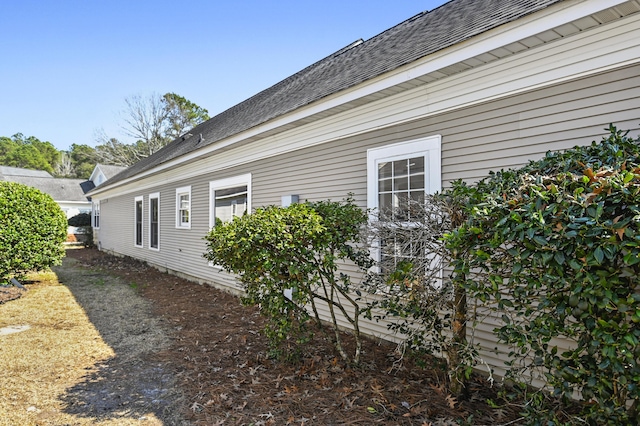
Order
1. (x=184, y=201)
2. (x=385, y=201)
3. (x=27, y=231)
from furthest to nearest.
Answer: (x=184, y=201) → (x=27, y=231) → (x=385, y=201)

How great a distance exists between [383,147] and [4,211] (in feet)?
30.1

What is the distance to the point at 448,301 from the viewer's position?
318cm

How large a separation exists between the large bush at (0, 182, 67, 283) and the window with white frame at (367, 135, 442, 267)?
350 inches

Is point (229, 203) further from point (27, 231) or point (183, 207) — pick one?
point (27, 231)

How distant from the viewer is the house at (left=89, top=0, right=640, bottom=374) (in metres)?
3.16

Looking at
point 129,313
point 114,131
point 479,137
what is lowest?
point 129,313

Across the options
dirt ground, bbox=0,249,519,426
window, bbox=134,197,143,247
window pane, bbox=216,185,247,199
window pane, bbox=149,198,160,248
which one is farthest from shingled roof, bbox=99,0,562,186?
window, bbox=134,197,143,247

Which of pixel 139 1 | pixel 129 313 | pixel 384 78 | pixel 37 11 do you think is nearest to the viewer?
pixel 384 78

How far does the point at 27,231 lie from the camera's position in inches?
356

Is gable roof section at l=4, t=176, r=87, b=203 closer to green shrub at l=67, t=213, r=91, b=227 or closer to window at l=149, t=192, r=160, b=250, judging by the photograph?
green shrub at l=67, t=213, r=91, b=227

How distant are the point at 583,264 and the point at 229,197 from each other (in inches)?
304

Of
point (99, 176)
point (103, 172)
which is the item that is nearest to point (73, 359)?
point (103, 172)

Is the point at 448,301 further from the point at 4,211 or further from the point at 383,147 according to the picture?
the point at 4,211

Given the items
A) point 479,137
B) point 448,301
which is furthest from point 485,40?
point 448,301
